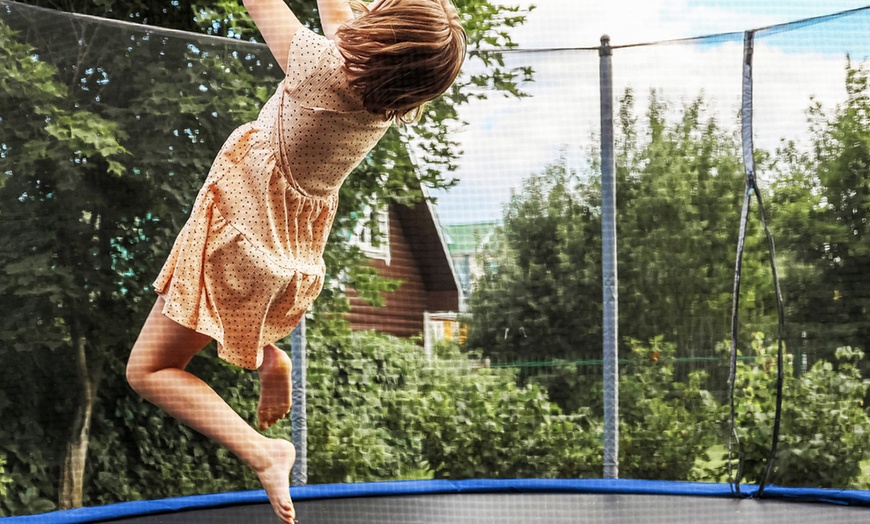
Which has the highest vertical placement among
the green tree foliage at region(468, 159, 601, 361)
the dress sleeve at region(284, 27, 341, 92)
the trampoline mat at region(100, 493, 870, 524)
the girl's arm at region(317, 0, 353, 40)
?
the girl's arm at region(317, 0, 353, 40)

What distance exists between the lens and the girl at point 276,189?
1273mm

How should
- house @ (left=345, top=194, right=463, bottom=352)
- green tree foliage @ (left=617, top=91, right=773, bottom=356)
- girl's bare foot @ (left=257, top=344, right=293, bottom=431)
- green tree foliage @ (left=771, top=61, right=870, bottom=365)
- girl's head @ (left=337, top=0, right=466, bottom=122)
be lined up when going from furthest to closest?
house @ (left=345, top=194, right=463, bottom=352) < green tree foliage @ (left=617, top=91, right=773, bottom=356) < green tree foliage @ (left=771, top=61, right=870, bottom=365) < girl's bare foot @ (left=257, top=344, right=293, bottom=431) < girl's head @ (left=337, top=0, right=466, bottom=122)

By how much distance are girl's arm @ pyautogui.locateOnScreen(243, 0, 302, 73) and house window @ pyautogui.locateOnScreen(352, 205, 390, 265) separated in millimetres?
1084

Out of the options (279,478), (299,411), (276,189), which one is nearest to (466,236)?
(299,411)

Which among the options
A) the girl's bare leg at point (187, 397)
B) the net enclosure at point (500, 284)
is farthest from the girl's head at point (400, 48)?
the net enclosure at point (500, 284)

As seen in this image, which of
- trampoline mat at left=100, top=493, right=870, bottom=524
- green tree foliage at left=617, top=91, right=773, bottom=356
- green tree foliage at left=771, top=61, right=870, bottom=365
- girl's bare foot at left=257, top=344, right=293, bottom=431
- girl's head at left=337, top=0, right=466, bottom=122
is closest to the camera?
girl's head at left=337, top=0, right=466, bottom=122

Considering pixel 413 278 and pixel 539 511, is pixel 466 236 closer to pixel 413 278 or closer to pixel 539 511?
pixel 413 278

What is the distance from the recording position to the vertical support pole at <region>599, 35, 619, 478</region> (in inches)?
90.7

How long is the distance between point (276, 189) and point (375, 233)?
3.52 ft

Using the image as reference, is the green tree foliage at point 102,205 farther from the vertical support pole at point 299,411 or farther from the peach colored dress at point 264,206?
the peach colored dress at point 264,206

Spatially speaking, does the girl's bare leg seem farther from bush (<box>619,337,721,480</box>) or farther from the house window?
bush (<box>619,337,721,480</box>)

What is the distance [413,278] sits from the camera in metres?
2.40

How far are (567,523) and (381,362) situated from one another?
0.70 meters

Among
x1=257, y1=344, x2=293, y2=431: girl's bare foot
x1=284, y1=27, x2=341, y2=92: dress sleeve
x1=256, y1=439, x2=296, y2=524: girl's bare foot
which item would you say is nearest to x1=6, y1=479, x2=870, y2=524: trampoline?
x1=257, y1=344, x2=293, y2=431: girl's bare foot
